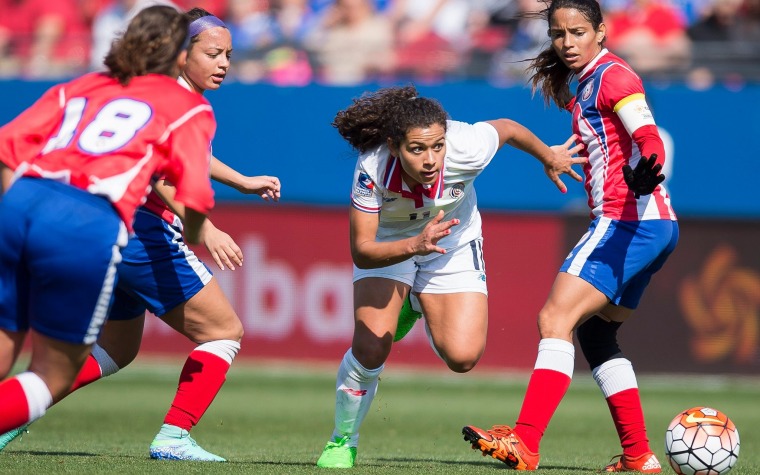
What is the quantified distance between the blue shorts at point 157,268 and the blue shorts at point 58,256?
119cm

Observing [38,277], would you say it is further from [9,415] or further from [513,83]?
[513,83]

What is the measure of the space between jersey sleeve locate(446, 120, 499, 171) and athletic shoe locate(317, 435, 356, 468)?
1588 mm

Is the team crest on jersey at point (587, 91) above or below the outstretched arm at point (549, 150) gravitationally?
above

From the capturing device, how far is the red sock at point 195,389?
18.2 ft

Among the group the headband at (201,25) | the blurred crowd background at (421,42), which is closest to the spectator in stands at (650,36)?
the blurred crowd background at (421,42)

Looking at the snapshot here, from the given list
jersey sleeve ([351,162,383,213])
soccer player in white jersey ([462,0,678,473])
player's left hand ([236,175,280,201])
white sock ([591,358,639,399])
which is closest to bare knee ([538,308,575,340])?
soccer player in white jersey ([462,0,678,473])

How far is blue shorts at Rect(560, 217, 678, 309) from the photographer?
5348 millimetres

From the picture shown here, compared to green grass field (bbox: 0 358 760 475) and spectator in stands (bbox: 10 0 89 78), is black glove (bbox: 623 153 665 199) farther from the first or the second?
spectator in stands (bbox: 10 0 89 78)

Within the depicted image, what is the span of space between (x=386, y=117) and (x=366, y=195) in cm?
43

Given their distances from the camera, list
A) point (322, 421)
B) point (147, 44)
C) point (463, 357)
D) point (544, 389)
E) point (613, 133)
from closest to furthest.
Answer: point (147, 44) < point (544, 389) < point (613, 133) < point (463, 357) < point (322, 421)

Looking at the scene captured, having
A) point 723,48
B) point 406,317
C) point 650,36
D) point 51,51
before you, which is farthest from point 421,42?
point 406,317

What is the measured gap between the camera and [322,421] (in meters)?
8.43

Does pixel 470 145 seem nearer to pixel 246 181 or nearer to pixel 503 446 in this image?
pixel 246 181

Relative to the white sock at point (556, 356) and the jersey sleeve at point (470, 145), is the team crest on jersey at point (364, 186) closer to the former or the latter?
the jersey sleeve at point (470, 145)
